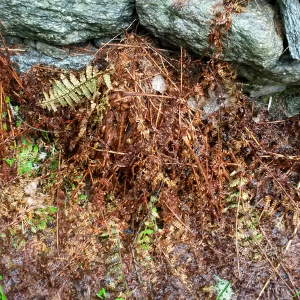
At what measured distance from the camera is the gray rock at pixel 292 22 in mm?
2424

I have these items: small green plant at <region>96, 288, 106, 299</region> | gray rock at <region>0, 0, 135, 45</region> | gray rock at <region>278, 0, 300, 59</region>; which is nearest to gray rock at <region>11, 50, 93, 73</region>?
gray rock at <region>0, 0, 135, 45</region>

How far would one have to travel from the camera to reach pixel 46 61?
2.73m

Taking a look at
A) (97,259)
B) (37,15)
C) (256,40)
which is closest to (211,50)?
(256,40)

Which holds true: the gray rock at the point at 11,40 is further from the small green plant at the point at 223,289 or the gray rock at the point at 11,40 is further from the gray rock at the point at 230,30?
the small green plant at the point at 223,289

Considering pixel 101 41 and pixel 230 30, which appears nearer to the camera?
pixel 230 30

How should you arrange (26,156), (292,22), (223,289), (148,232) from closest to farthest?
(292,22) < (223,289) < (148,232) < (26,156)

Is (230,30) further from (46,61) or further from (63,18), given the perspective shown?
(46,61)

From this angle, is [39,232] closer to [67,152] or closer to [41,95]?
[67,152]

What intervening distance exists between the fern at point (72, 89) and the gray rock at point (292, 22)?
1.53 meters

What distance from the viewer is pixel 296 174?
299 cm

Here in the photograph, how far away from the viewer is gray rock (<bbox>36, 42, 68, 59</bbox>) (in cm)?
272

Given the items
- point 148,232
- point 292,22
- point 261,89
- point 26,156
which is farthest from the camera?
point 261,89

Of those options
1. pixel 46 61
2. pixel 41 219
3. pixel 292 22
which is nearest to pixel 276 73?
pixel 292 22

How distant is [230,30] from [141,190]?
154 cm
